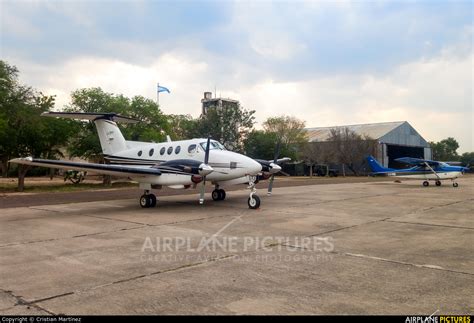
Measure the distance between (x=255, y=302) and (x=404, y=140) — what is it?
73128 millimetres

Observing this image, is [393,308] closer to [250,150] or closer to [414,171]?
[414,171]

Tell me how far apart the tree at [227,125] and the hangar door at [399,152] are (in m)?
31.5

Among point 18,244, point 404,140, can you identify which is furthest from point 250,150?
point 18,244

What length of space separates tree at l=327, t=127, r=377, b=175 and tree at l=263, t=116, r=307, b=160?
18.6 feet

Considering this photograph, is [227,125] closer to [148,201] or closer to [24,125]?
[24,125]

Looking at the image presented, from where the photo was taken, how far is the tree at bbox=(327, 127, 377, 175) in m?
61.3

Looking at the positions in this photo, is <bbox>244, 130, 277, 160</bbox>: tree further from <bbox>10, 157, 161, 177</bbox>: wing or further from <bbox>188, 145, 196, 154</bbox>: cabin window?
<bbox>10, 157, 161, 177</bbox>: wing

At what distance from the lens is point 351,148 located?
6141 centimetres

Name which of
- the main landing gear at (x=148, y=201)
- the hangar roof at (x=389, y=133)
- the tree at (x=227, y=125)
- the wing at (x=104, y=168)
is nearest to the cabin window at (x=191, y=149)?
the wing at (x=104, y=168)

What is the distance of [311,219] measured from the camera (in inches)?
463

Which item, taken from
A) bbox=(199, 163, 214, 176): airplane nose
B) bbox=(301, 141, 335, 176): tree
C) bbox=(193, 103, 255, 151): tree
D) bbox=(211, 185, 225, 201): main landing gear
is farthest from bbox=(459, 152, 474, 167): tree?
bbox=(199, 163, 214, 176): airplane nose

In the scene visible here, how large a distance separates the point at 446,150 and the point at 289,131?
64773 mm

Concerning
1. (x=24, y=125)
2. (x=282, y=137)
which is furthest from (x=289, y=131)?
(x=24, y=125)

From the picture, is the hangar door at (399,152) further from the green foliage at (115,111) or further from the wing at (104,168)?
the wing at (104,168)
